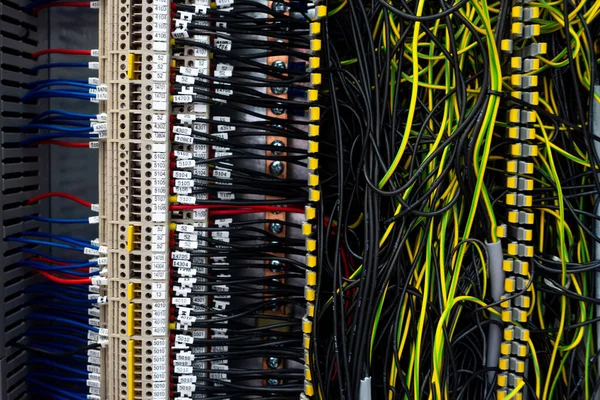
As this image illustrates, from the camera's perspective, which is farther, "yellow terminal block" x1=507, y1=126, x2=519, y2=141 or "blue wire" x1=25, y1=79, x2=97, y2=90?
"blue wire" x1=25, y1=79, x2=97, y2=90

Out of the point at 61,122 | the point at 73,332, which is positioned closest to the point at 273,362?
the point at 73,332

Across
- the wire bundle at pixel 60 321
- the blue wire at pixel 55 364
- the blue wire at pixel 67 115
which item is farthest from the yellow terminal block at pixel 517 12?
the blue wire at pixel 55 364

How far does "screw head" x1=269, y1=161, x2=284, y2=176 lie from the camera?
4.09ft

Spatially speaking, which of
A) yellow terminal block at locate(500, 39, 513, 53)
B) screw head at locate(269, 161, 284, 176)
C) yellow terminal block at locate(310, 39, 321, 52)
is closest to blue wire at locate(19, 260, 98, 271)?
screw head at locate(269, 161, 284, 176)

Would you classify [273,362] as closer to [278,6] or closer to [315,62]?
[315,62]

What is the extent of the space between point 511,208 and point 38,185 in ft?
4.21

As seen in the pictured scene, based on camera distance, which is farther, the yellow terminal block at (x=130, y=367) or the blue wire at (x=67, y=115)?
the blue wire at (x=67, y=115)

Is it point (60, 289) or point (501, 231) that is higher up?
point (501, 231)

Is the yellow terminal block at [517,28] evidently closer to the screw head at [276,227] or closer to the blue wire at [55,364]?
the screw head at [276,227]

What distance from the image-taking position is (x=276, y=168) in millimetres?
1247

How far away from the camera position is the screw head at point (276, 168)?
125 cm

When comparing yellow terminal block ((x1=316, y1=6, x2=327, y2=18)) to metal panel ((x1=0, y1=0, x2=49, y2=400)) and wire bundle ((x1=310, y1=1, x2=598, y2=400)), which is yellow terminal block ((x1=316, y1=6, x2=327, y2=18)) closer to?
wire bundle ((x1=310, y1=1, x2=598, y2=400))

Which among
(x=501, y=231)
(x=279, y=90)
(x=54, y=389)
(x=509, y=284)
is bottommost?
(x=54, y=389)

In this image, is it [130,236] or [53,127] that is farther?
[53,127]
